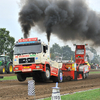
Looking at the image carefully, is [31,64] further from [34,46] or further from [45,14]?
[45,14]

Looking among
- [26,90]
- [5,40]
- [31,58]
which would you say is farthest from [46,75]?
[5,40]

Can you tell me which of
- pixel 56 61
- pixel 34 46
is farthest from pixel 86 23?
pixel 34 46

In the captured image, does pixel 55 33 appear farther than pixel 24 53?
Yes

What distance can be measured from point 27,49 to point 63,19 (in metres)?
8.55

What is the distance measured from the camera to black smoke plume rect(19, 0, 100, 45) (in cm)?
2139

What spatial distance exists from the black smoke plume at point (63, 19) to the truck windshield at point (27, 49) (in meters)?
6.71

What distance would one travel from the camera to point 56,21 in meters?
21.6

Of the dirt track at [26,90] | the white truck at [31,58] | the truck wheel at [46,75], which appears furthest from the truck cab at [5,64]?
the dirt track at [26,90]

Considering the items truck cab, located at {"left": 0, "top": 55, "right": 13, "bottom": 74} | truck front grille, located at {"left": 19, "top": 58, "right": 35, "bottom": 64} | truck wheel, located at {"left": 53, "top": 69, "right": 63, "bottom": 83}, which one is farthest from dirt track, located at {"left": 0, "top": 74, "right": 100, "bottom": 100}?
truck cab, located at {"left": 0, "top": 55, "right": 13, "bottom": 74}

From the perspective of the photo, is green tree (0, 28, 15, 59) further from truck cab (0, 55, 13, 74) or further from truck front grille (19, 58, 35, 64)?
truck front grille (19, 58, 35, 64)

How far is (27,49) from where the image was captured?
14570mm

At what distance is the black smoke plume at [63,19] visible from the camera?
21391 mm

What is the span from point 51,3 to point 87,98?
608 inches

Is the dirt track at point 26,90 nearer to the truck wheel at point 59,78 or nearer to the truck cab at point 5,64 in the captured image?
the truck wheel at point 59,78
